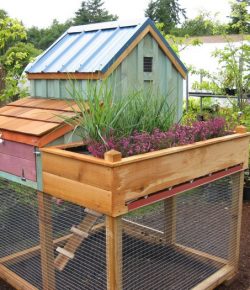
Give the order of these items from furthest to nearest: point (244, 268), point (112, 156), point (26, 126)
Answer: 1. point (244, 268)
2. point (26, 126)
3. point (112, 156)

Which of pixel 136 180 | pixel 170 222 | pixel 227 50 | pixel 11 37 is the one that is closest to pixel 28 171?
pixel 136 180

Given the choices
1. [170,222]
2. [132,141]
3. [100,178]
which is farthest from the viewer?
[170,222]

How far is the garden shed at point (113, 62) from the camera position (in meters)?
2.86

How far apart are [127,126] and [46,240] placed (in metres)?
0.97

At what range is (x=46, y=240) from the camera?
267 centimetres

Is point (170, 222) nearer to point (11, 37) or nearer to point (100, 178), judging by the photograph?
point (100, 178)

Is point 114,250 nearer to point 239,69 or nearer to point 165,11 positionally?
point 239,69

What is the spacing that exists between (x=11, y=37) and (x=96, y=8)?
49815 millimetres

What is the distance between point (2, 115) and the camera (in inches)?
121

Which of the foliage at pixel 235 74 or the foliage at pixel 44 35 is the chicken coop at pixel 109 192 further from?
the foliage at pixel 44 35

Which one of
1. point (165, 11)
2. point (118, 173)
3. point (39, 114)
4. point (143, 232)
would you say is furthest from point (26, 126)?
point (165, 11)

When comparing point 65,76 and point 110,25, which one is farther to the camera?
point 110,25

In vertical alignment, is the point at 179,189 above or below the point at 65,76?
below

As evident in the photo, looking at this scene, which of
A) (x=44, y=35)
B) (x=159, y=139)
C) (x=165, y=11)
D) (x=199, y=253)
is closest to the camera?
(x=159, y=139)
